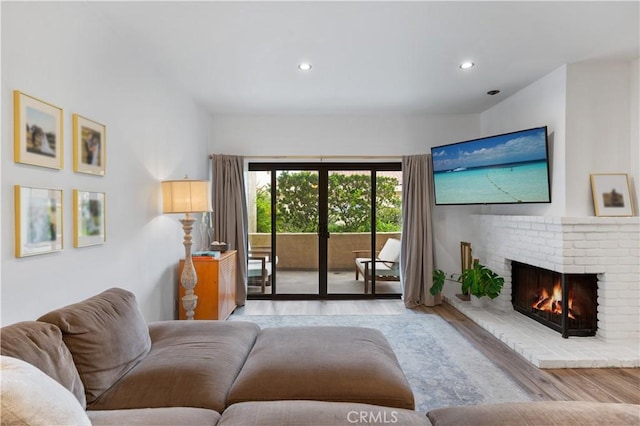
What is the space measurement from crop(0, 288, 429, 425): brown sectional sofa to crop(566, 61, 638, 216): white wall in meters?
2.53

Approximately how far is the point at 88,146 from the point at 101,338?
127cm

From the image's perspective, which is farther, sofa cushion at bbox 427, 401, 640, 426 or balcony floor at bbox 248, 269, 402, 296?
balcony floor at bbox 248, 269, 402, 296

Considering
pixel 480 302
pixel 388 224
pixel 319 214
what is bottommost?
pixel 480 302

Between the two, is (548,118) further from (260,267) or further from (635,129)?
(260,267)

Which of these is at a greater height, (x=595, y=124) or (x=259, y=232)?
(x=595, y=124)

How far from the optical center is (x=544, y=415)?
121 cm

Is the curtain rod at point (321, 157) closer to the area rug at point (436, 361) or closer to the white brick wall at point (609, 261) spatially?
the area rug at point (436, 361)

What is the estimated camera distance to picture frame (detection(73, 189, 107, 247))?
2.17 m

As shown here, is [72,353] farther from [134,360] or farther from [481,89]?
[481,89]

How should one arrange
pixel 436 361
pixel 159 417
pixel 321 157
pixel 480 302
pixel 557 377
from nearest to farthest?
pixel 159 417, pixel 557 377, pixel 436 361, pixel 480 302, pixel 321 157

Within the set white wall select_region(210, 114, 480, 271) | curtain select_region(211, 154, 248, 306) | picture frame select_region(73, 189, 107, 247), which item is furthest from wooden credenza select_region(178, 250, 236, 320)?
white wall select_region(210, 114, 480, 271)

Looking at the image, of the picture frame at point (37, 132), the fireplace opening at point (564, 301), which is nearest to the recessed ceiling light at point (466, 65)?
the fireplace opening at point (564, 301)

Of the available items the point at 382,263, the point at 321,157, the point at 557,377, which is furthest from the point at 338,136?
the point at 557,377

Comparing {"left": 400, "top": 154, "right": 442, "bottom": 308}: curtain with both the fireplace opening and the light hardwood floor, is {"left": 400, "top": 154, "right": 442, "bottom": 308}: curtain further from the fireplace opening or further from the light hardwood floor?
the fireplace opening
